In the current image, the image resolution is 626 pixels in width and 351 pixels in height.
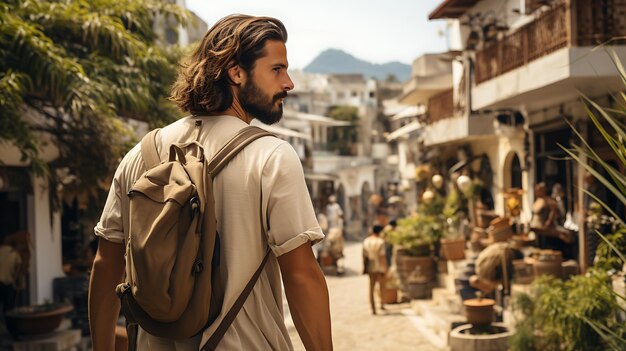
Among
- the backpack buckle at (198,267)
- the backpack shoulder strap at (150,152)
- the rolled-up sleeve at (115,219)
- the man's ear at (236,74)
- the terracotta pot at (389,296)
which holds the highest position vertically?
the man's ear at (236,74)

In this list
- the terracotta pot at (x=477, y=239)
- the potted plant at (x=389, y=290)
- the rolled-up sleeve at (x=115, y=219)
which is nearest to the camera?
the rolled-up sleeve at (x=115, y=219)

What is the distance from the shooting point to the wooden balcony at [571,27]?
371 inches

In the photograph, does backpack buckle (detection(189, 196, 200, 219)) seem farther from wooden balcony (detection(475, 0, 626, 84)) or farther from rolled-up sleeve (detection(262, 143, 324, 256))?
wooden balcony (detection(475, 0, 626, 84))

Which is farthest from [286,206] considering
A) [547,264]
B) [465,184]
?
[465,184]

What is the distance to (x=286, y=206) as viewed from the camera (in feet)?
6.21

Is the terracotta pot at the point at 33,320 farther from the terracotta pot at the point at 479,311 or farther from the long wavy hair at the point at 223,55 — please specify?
the long wavy hair at the point at 223,55

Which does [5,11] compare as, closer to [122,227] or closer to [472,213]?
[122,227]

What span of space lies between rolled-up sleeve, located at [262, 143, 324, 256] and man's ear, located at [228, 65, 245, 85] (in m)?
0.27

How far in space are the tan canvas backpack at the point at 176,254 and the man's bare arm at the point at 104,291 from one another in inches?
10.9

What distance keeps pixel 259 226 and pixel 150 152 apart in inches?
15.7

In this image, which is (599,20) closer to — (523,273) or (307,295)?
(523,273)

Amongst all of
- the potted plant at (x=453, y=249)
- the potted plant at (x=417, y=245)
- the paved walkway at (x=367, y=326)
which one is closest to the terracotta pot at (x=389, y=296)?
→ the paved walkway at (x=367, y=326)

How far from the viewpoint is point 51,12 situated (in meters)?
8.96

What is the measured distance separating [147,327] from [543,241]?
12.4 meters
